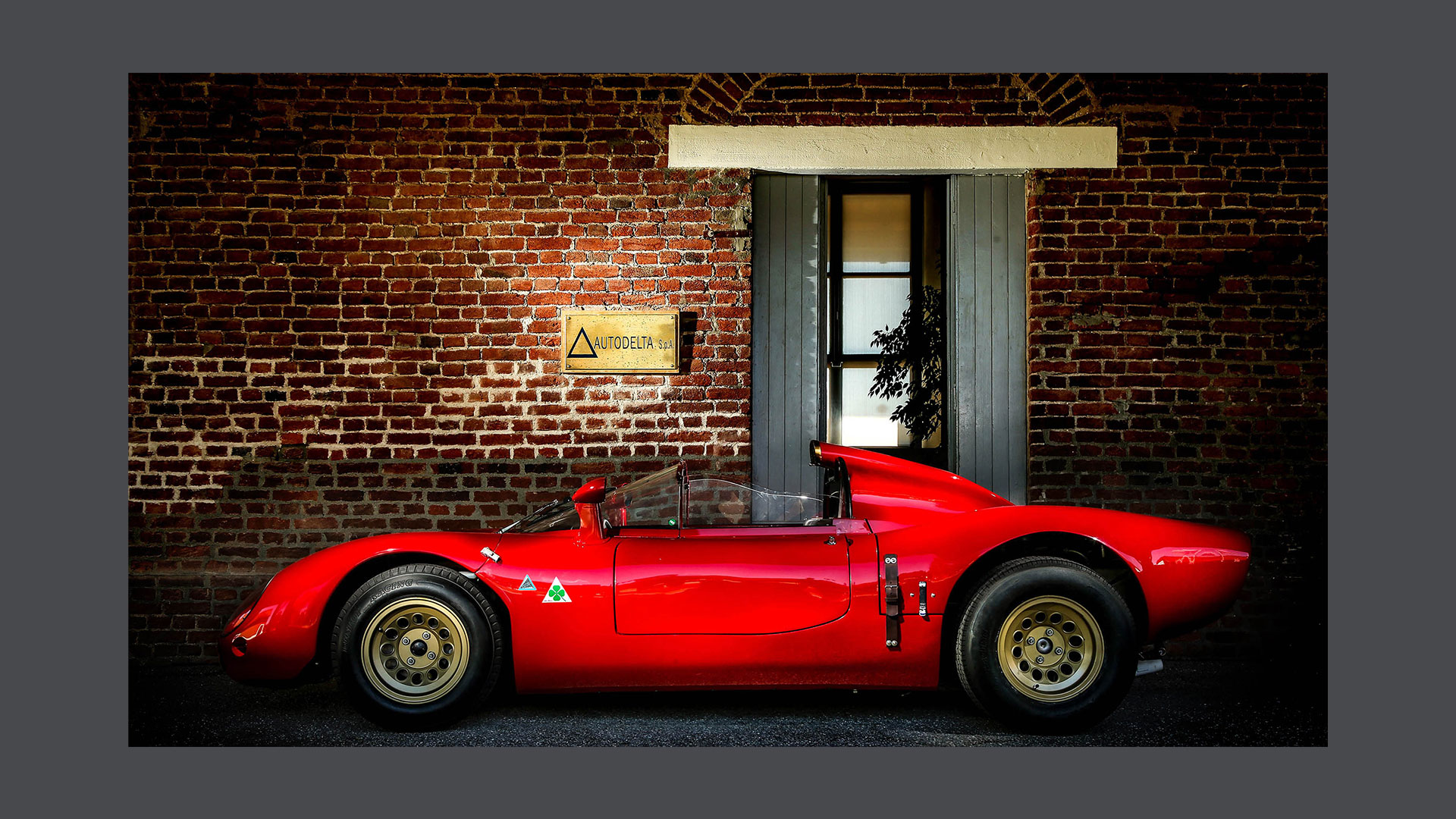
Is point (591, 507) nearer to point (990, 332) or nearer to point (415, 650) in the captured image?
point (415, 650)

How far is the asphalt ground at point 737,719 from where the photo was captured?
12.5 ft

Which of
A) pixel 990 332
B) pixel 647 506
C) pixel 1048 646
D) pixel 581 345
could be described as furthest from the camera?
pixel 990 332

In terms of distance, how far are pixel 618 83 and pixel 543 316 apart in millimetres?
1511

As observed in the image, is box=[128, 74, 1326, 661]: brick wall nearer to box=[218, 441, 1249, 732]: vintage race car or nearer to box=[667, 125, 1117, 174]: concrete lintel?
box=[667, 125, 1117, 174]: concrete lintel

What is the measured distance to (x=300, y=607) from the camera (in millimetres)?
3846

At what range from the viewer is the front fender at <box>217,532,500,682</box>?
151 inches

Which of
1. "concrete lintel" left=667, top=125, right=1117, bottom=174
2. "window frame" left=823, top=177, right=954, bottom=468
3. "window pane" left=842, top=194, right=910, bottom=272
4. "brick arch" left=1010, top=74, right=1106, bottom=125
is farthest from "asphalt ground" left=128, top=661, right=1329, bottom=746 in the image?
"brick arch" left=1010, top=74, right=1106, bottom=125

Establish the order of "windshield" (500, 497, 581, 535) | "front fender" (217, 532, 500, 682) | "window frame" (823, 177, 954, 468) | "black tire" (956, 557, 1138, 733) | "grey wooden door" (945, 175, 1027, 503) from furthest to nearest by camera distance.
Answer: "window frame" (823, 177, 954, 468), "grey wooden door" (945, 175, 1027, 503), "windshield" (500, 497, 581, 535), "front fender" (217, 532, 500, 682), "black tire" (956, 557, 1138, 733)

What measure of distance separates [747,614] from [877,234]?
3004 millimetres

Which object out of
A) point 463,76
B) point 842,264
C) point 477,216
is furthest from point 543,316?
point 842,264

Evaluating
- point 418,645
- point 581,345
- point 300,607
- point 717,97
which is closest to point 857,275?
point 717,97

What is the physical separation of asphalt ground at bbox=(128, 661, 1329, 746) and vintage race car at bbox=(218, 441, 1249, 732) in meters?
0.21

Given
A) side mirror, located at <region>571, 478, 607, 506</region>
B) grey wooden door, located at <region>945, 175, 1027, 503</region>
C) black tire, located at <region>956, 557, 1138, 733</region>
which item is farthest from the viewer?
grey wooden door, located at <region>945, 175, 1027, 503</region>

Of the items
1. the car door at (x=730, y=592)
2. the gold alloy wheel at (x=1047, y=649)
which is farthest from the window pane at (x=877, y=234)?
the gold alloy wheel at (x=1047, y=649)
